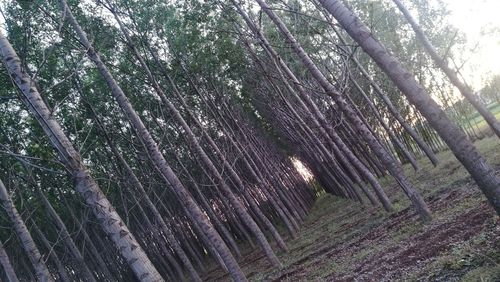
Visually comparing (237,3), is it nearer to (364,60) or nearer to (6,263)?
(6,263)

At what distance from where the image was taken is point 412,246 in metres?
7.35

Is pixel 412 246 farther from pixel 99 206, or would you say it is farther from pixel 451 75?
pixel 451 75

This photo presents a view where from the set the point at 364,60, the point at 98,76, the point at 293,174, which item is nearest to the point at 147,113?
the point at 98,76

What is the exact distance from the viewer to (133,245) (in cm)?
503

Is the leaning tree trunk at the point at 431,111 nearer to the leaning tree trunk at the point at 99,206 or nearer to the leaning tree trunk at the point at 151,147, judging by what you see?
the leaning tree trunk at the point at 99,206

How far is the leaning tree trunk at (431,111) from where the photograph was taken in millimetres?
4555

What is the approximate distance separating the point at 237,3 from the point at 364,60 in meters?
14.8

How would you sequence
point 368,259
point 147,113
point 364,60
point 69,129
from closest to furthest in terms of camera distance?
point 368,259
point 69,129
point 147,113
point 364,60

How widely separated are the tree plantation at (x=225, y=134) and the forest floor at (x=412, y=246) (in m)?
0.05

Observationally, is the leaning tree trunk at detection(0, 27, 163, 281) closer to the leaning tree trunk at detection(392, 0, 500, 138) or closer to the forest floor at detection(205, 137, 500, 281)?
the forest floor at detection(205, 137, 500, 281)

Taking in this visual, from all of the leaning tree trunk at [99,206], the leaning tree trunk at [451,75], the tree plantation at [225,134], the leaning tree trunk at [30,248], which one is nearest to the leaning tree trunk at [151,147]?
the tree plantation at [225,134]

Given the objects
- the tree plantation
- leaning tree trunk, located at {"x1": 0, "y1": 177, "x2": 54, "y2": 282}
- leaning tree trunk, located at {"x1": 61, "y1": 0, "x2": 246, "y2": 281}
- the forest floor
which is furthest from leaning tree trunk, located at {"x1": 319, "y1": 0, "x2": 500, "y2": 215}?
leaning tree trunk, located at {"x1": 0, "y1": 177, "x2": 54, "y2": 282}

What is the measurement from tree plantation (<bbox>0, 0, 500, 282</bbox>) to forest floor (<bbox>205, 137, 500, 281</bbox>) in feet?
0.15

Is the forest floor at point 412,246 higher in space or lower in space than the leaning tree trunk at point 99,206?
lower
